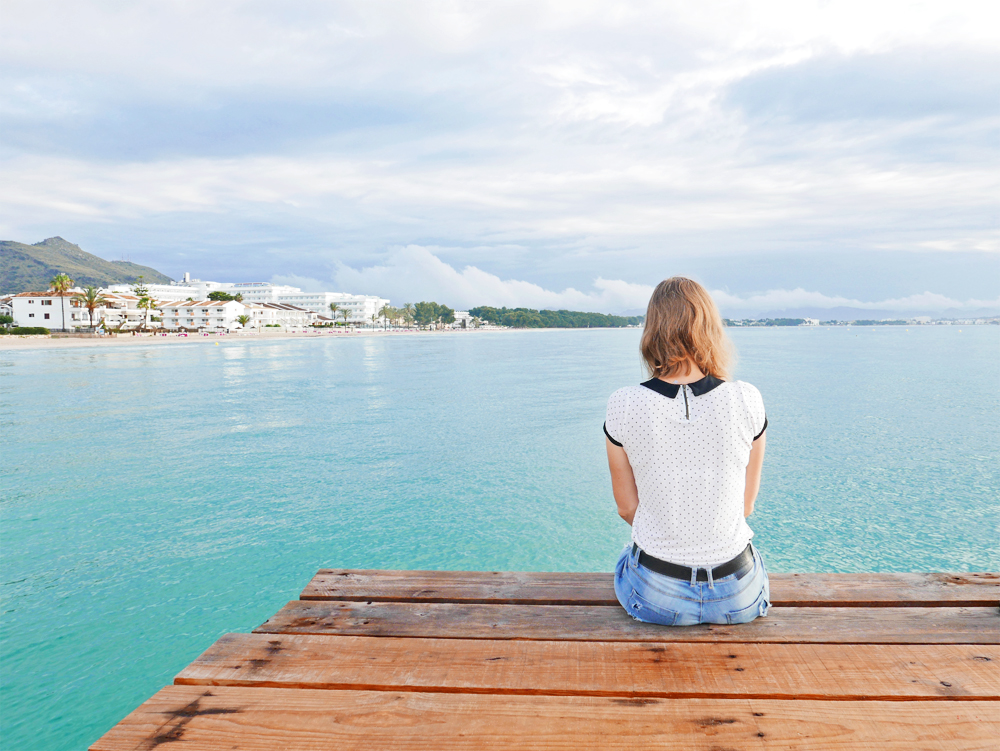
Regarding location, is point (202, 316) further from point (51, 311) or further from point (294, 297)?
point (294, 297)

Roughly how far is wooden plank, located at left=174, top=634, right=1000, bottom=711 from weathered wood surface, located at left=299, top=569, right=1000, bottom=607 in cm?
46

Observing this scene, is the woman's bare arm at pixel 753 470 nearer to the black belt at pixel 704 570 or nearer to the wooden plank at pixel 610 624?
the black belt at pixel 704 570

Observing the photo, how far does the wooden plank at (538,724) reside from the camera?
1.86 meters

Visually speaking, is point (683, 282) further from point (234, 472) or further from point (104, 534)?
point (234, 472)

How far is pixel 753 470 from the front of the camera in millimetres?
2689

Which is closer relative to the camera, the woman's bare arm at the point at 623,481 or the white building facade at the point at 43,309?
the woman's bare arm at the point at 623,481

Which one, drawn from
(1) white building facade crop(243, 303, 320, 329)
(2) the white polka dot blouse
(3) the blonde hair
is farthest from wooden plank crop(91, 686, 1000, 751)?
(1) white building facade crop(243, 303, 320, 329)

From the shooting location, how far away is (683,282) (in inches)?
105

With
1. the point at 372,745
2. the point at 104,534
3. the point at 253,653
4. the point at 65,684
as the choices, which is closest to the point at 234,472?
the point at 104,534

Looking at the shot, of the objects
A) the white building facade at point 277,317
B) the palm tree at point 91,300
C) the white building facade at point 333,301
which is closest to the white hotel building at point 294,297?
the white building facade at point 333,301

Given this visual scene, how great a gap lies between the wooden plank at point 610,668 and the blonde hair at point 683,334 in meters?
1.14

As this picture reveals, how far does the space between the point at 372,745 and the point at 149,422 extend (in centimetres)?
1780

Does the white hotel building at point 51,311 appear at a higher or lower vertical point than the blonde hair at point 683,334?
higher

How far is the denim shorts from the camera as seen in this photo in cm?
254
